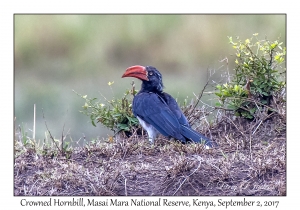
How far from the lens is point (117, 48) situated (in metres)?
13.2

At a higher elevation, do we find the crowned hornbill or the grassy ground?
the crowned hornbill

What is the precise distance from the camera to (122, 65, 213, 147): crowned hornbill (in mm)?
7230

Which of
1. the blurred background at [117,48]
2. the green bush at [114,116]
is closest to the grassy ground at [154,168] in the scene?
the green bush at [114,116]

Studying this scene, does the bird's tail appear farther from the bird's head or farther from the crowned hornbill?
the bird's head

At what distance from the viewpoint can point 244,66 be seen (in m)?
7.45

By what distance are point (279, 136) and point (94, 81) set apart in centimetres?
524

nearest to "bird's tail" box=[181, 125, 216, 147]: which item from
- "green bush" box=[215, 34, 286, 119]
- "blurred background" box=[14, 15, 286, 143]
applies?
"green bush" box=[215, 34, 286, 119]

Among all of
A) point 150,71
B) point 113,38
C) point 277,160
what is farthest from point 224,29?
point 277,160

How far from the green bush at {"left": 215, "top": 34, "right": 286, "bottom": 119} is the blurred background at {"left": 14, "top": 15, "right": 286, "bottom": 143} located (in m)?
3.54

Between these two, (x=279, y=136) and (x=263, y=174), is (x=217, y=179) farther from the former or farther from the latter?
(x=279, y=136)

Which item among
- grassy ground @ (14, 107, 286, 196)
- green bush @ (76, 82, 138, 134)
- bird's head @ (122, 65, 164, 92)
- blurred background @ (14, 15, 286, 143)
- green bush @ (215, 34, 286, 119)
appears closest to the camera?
grassy ground @ (14, 107, 286, 196)

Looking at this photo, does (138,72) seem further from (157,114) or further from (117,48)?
(117,48)

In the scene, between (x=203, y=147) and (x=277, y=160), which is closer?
(x=277, y=160)
